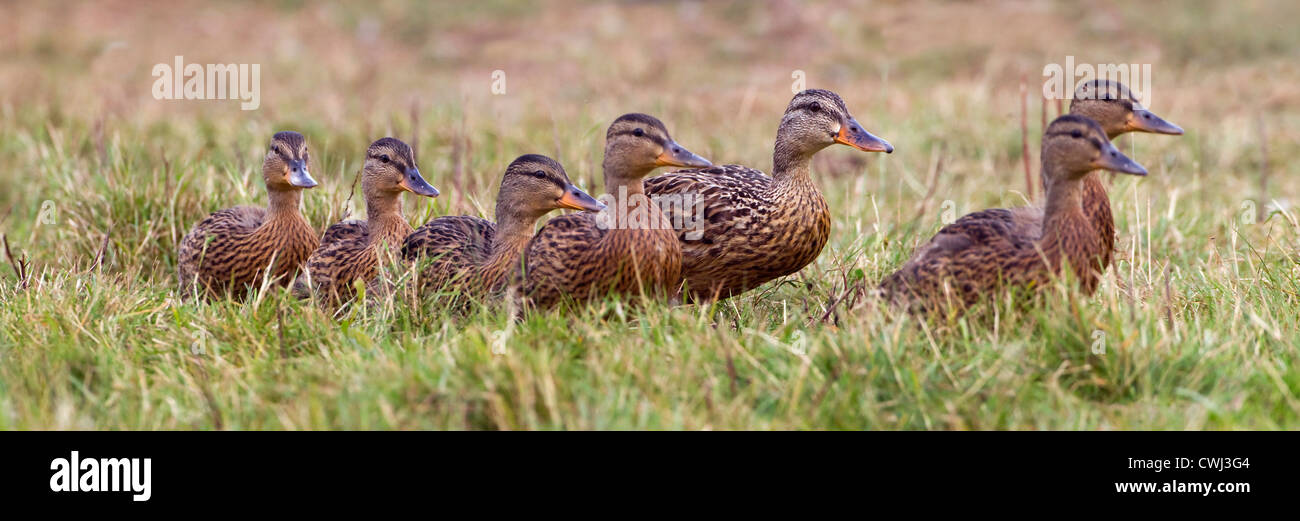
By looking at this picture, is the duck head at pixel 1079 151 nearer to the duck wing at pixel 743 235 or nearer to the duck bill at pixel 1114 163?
the duck bill at pixel 1114 163

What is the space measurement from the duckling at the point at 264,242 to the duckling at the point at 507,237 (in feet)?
2.28

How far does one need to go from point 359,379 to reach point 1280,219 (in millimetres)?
4317

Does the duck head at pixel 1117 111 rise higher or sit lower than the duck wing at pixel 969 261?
higher

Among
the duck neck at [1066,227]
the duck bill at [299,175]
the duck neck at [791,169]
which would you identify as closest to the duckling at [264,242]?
the duck bill at [299,175]

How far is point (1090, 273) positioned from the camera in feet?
13.5

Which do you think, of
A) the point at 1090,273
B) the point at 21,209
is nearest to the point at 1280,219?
the point at 1090,273

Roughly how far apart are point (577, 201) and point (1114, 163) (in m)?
1.72

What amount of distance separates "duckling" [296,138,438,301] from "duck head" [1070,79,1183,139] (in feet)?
7.91

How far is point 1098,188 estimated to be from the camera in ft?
14.9

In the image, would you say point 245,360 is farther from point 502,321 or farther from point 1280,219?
point 1280,219

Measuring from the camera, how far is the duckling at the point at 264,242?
5102mm

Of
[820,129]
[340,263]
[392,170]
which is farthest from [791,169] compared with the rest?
[340,263]

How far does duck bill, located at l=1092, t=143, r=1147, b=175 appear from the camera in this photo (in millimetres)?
3914

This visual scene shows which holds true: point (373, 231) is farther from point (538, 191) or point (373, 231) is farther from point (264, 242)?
point (538, 191)
